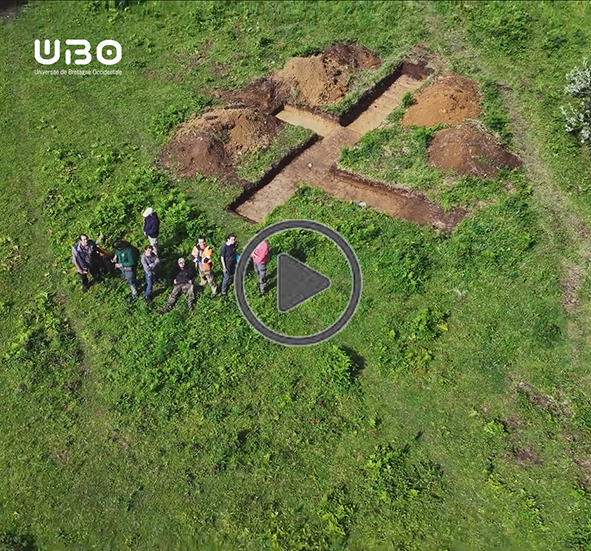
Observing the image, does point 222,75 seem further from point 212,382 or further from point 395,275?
point 212,382

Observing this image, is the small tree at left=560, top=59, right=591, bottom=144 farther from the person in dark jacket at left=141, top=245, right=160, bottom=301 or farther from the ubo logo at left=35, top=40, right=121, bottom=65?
the ubo logo at left=35, top=40, right=121, bottom=65

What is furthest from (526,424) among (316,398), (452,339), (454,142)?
(454,142)

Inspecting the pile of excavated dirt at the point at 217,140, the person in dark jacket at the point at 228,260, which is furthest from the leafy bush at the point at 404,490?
the pile of excavated dirt at the point at 217,140

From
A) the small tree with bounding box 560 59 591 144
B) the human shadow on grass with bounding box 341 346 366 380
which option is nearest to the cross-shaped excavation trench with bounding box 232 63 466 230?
the human shadow on grass with bounding box 341 346 366 380

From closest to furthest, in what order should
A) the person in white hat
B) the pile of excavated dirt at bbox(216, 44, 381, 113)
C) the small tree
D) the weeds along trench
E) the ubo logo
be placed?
the person in white hat → the weeds along trench → the small tree → the pile of excavated dirt at bbox(216, 44, 381, 113) → the ubo logo

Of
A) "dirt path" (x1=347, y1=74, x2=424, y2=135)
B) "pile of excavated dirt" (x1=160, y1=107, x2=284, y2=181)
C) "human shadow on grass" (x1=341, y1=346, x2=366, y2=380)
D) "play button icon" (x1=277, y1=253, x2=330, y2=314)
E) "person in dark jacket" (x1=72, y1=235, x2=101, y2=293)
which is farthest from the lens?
"dirt path" (x1=347, y1=74, x2=424, y2=135)

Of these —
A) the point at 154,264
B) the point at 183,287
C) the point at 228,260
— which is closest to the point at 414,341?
the point at 228,260

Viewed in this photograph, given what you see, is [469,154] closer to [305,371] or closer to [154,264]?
[305,371]

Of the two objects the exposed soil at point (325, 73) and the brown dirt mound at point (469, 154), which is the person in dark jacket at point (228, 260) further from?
the exposed soil at point (325, 73)
